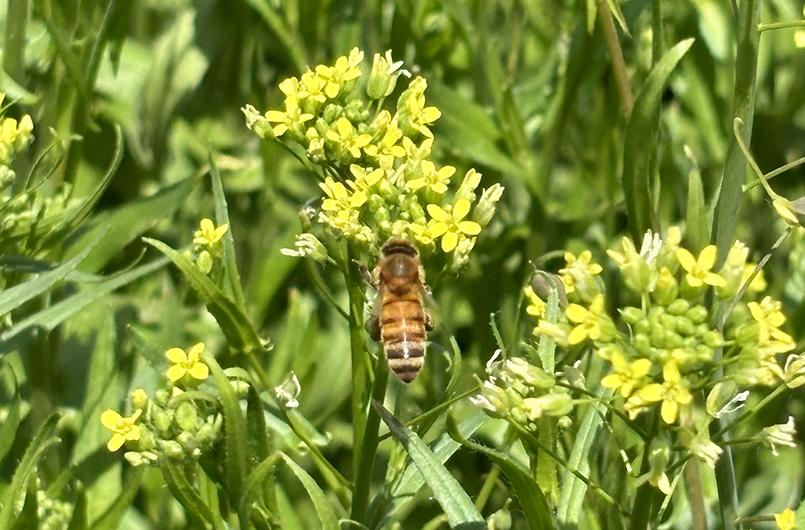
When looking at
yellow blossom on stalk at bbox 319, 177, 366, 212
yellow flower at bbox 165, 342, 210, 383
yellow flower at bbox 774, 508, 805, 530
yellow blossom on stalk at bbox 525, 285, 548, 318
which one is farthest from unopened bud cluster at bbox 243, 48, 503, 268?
yellow flower at bbox 774, 508, 805, 530

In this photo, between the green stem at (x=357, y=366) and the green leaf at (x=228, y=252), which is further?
the green leaf at (x=228, y=252)

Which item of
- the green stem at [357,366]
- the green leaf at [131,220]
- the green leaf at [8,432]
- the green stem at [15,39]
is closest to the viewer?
the green stem at [357,366]

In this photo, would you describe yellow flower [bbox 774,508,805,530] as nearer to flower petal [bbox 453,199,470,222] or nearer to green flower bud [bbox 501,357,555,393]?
green flower bud [bbox 501,357,555,393]

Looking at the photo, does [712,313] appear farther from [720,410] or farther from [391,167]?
[391,167]

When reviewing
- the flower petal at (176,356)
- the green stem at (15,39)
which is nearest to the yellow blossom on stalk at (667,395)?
the flower petal at (176,356)

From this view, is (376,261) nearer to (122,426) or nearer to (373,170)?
(373,170)

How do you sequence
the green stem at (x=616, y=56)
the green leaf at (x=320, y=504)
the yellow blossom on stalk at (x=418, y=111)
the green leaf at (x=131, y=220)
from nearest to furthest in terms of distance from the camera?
the green leaf at (x=320, y=504)
the yellow blossom on stalk at (x=418, y=111)
the green stem at (x=616, y=56)
the green leaf at (x=131, y=220)

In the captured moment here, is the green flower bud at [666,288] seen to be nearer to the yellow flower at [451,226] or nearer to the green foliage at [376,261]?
the green foliage at [376,261]

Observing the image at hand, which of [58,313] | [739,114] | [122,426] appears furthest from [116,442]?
[739,114]

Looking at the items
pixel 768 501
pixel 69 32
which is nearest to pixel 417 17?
pixel 69 32
